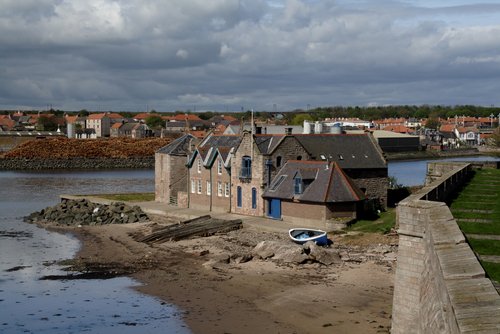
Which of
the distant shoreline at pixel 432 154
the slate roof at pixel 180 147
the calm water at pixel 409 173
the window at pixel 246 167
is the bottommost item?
the calm water at pixel 409 173

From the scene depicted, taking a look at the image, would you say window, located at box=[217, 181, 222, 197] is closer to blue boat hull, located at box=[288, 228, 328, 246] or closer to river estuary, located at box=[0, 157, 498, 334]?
river estuary, located at box=[0, 157, 498, 334]

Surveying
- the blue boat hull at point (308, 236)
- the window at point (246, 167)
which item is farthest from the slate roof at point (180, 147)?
the blue boat hull at point (308, 236)

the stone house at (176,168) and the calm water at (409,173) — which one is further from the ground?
the stone house at (176,168)

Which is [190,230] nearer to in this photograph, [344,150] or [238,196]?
[238,196]

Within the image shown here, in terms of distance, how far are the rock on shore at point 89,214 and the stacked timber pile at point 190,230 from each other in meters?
7.13

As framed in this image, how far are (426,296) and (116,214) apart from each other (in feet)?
117

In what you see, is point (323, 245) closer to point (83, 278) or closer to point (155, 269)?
point (155, 269)

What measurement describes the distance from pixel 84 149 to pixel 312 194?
10739 centimetres

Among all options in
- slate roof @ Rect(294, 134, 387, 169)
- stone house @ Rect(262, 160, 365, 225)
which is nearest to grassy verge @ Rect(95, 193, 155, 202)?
slate roof @ Rect(294, 134, 387, 169)

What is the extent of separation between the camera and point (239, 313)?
22906 millimetres

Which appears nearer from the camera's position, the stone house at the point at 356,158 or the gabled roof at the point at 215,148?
the stone house at the point at 356,158

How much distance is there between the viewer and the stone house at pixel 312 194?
121 ft

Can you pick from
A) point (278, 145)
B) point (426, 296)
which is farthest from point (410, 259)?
point (278, 145)

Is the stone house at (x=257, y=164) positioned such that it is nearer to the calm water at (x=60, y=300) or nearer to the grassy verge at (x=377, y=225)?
the grassy verge at (x=377, y=225)
